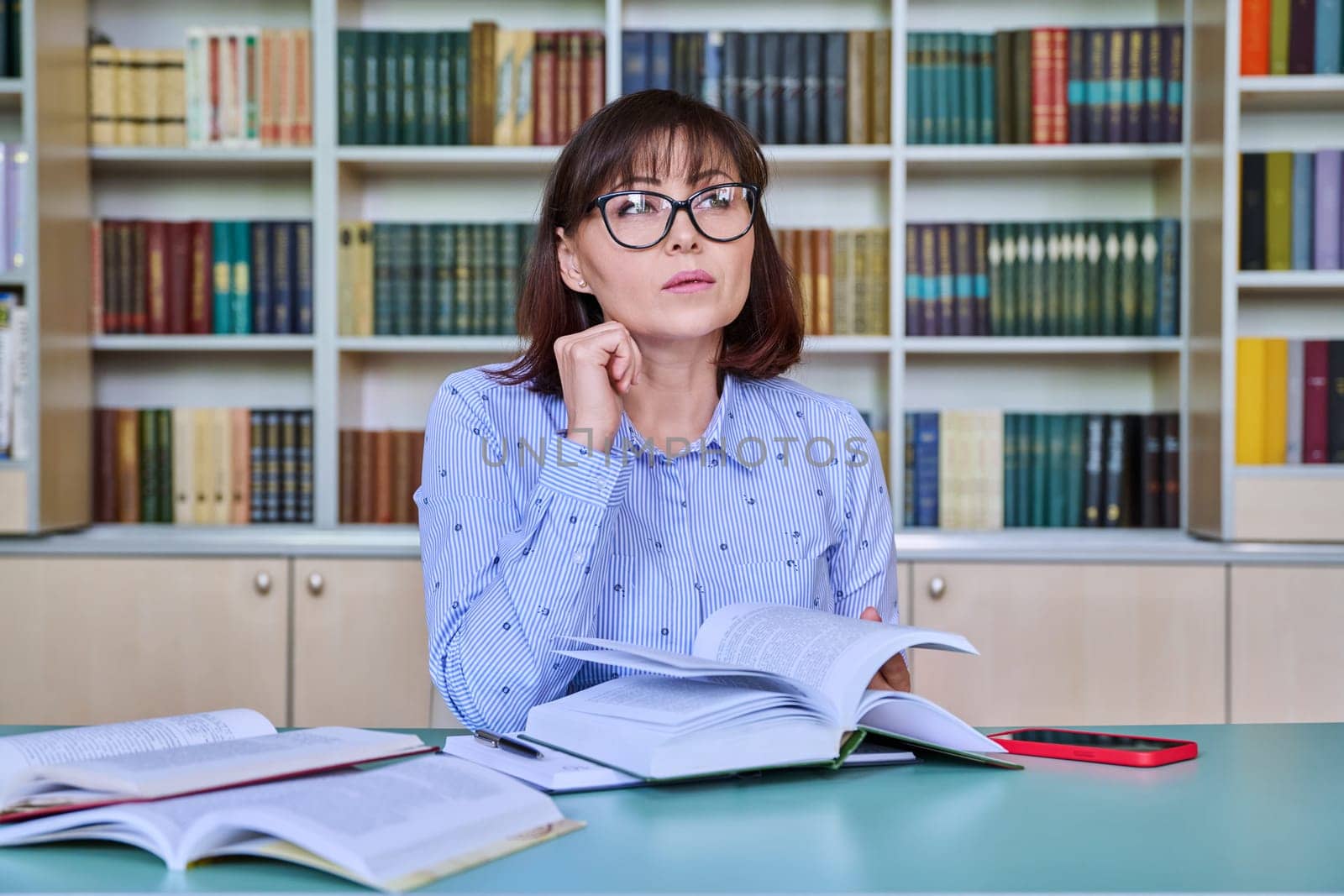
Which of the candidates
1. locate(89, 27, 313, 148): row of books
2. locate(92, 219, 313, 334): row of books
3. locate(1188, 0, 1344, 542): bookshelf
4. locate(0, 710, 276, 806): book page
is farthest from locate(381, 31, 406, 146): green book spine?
locate(0, 710, 276, 806): book page

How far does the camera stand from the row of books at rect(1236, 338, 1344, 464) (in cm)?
257

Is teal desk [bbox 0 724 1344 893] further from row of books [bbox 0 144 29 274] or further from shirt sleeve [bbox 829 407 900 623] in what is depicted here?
row of books [bbox 0 144 29 274]

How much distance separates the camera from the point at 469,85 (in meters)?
2.69

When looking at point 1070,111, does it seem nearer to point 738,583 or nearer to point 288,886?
point 738,583

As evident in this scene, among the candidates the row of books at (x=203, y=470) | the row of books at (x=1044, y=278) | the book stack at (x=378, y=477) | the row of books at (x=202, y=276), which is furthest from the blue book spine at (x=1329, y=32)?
the row of books at (x=203, y=470)

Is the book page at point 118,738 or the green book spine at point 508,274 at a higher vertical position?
the green book spine at point 508,274

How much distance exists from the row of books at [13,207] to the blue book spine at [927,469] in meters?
1.86

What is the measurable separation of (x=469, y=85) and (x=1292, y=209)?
5.63ft

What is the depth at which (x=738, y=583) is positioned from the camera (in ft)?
4.76

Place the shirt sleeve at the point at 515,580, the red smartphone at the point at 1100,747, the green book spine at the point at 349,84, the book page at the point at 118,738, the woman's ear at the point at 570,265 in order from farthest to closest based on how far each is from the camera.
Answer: the green book spine at the point at 349,84 < the woman's ear at the point at 570,265 < the shirt sleeve at the point at 515,580 < the red smartphone at the point at 1100,747 < the book page at the point at 118,738

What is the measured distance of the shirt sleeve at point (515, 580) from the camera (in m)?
1.26

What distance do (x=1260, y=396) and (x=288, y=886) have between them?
2.38 meters

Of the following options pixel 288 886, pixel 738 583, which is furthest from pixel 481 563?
pixel 288 886

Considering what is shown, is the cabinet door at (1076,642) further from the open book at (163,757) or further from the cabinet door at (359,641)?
the open book at (163,757)
